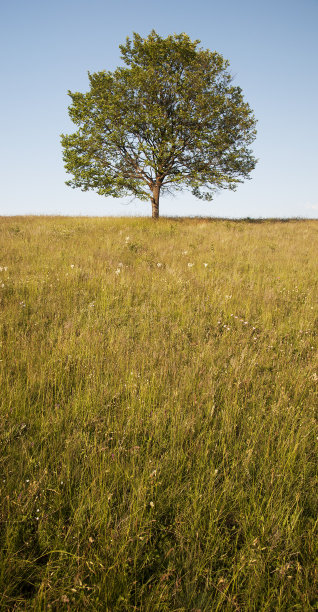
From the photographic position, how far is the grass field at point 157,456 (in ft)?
5.04

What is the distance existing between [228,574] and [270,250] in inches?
409

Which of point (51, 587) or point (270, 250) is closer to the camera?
point (51, 587)

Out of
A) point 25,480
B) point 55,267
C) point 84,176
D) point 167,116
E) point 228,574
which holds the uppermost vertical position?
point 167,116

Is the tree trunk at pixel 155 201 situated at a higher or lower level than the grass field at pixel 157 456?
higher

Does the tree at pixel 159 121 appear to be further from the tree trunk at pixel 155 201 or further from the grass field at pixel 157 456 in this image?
the grass field at pixel 157 456

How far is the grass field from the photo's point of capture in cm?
154

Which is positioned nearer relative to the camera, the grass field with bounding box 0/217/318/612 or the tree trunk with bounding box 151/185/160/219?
the grass field with bounding box 0/217/318/612

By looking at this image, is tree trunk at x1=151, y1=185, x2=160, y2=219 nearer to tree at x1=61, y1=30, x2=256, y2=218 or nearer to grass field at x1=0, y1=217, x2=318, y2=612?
tree at x1=61, y1=30, x2=256, y2=218

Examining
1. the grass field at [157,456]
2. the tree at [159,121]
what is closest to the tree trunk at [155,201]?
the tree at [159,121]

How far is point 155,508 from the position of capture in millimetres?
1872

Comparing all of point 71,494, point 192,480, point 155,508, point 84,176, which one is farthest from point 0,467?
point 84,176

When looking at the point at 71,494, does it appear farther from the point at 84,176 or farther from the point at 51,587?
the point at 84,176

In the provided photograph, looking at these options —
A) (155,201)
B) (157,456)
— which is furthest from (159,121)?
(157,456)

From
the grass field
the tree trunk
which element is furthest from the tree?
the grass field
